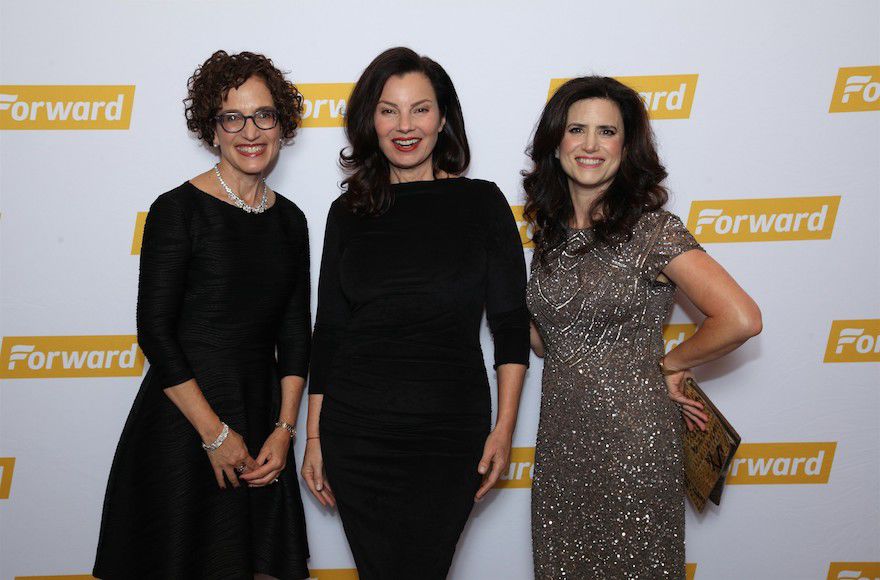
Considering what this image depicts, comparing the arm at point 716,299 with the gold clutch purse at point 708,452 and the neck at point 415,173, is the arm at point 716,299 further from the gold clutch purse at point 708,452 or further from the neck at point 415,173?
the neck at point 415,173

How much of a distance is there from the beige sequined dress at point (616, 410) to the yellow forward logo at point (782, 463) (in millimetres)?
729

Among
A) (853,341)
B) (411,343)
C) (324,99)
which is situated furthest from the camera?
(853,341)

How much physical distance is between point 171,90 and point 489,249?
1.14 m

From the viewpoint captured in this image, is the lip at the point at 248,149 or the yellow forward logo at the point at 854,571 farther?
the yellow forward logo at the point at 854,571

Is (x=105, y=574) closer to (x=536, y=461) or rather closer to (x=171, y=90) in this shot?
(x=536, y=461)

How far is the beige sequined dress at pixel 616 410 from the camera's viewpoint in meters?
1.53

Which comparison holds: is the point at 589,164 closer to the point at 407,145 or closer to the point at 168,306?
the point at 407,145

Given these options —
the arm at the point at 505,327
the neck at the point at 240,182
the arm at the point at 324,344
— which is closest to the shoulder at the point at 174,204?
the neck at the point at 240,182

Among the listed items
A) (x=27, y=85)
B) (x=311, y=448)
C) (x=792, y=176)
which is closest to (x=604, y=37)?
(x=792, y=176)

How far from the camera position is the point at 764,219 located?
2.07 m

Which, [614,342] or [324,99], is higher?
[324,99]

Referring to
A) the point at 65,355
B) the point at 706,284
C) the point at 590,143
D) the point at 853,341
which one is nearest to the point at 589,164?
the point at 590,143

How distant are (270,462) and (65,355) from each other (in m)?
0.90

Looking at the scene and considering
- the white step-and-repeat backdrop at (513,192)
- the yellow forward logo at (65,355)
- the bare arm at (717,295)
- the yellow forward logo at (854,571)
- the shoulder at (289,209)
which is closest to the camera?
the bare arm at (717,295)
